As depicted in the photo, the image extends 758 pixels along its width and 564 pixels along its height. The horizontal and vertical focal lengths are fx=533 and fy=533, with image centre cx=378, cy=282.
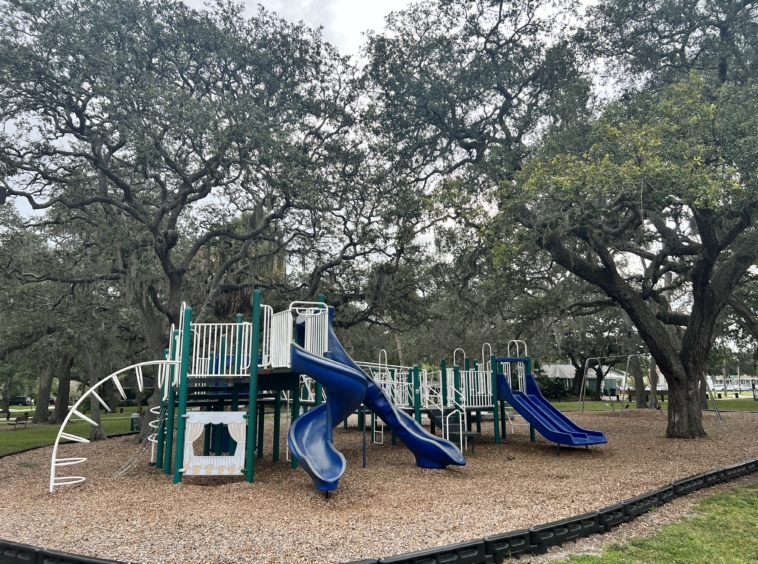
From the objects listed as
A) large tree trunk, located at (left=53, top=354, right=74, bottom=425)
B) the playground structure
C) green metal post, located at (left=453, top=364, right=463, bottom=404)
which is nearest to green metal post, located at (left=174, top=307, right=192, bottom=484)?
the playground structure

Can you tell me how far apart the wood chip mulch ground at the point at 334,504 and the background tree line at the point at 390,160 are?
168 inches

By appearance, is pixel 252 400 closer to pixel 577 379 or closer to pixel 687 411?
pixel 687 411

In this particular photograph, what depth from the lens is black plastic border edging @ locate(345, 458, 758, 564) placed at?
3889 millimetres

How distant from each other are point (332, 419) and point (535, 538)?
370 cm

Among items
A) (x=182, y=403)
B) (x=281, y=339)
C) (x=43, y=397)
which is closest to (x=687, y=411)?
(x=281, y=339)

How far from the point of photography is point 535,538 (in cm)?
440

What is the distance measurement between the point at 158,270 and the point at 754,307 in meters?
18.6

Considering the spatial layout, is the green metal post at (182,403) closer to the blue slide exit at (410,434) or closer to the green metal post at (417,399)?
the blue slide exit at (410,434)

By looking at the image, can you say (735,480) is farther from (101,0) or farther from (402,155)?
(101,0)

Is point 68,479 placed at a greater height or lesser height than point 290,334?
lesser

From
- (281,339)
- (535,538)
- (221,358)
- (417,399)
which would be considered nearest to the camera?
(535,538)

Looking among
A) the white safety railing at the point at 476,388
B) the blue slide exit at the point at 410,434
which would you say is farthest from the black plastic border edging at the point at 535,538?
the white safety railing at the point at 476,388

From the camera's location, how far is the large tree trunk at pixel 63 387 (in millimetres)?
22373

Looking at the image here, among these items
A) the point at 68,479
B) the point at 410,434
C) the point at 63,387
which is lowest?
the point at 68,479
